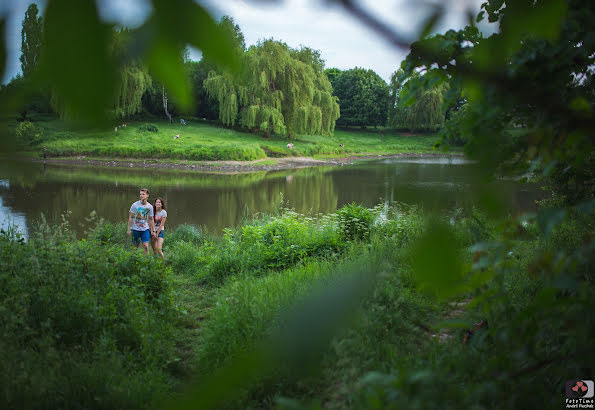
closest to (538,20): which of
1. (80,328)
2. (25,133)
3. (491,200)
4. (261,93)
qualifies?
(491,200)

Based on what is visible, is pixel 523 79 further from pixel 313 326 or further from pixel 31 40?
pixel 31 40

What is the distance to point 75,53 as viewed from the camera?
32 cm

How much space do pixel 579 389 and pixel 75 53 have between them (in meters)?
2.08

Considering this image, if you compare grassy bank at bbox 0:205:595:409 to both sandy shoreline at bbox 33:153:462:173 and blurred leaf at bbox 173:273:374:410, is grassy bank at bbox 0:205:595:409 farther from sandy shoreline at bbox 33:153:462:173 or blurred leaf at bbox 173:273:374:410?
sandy shoreline at bbox 33:153:462:173

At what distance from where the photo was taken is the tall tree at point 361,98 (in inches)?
2157

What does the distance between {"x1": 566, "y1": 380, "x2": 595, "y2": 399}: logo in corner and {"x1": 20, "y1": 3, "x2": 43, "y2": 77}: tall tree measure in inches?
80.1

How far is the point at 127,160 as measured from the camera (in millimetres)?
26750

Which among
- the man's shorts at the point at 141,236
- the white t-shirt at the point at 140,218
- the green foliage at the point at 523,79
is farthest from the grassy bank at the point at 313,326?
the white t-shirt at the point at 140,218

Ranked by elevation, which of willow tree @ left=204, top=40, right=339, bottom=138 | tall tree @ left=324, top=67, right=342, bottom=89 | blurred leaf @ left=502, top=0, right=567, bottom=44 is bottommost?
blurred leaf @ left=502, top=0, right=567, bottom=44

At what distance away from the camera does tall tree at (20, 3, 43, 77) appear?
0.33 metres

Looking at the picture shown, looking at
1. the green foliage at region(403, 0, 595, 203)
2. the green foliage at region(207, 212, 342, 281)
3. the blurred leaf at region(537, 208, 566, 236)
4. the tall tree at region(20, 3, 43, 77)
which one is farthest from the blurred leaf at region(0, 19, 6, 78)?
the green foliage at region(207, 212, 342, 281)

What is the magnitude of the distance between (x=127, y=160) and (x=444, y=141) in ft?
91.9

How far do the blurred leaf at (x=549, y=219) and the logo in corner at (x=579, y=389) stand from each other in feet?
3.55

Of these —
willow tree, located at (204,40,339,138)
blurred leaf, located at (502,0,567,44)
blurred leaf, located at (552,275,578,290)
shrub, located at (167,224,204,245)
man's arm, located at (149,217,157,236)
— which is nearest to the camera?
blurred leaf, located at (502,0,567,44)
